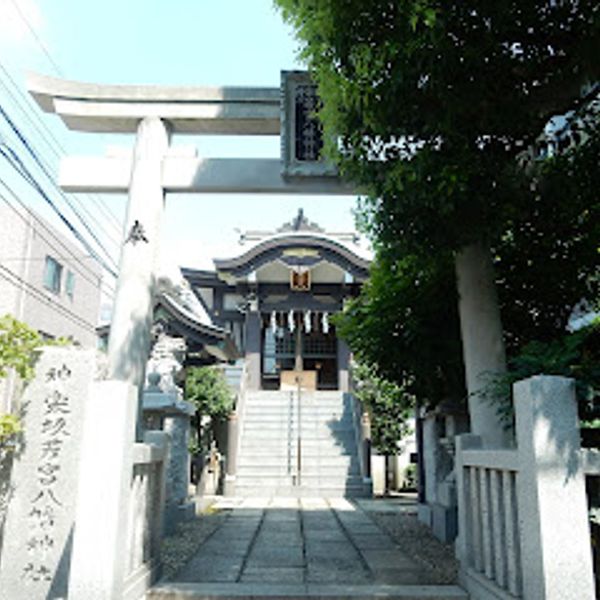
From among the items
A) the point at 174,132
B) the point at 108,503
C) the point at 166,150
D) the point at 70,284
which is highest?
the point at 70,284

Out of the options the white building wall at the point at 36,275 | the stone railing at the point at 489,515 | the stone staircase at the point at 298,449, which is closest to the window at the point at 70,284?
the white building wall at the point at 36,275

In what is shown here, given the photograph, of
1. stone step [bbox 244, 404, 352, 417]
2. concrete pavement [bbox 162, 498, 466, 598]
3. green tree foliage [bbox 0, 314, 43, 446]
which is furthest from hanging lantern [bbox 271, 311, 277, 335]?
green tree foliage [bbox 0, 314, 43, 446]

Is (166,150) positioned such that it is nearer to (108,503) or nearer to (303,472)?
(108,503)

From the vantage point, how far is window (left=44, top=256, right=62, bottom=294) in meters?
20.6

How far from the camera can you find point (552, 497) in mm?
3346

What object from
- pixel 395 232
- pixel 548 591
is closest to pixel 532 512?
pixel 548 591

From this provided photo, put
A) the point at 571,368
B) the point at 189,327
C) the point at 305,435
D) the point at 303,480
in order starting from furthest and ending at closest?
1. the point at 305,435
2. the point at 303,480
3. the point at 189,327
4. the point at 571,368

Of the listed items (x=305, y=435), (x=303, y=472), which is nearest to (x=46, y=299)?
(x=305, y=435)

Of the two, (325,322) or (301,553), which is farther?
(325,322)

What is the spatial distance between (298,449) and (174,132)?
9.18 m

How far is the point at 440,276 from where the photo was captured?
20.7ft

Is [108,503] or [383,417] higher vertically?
[383,417]

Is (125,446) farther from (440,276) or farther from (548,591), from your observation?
(440,276)

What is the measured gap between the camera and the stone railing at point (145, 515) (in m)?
4.29
